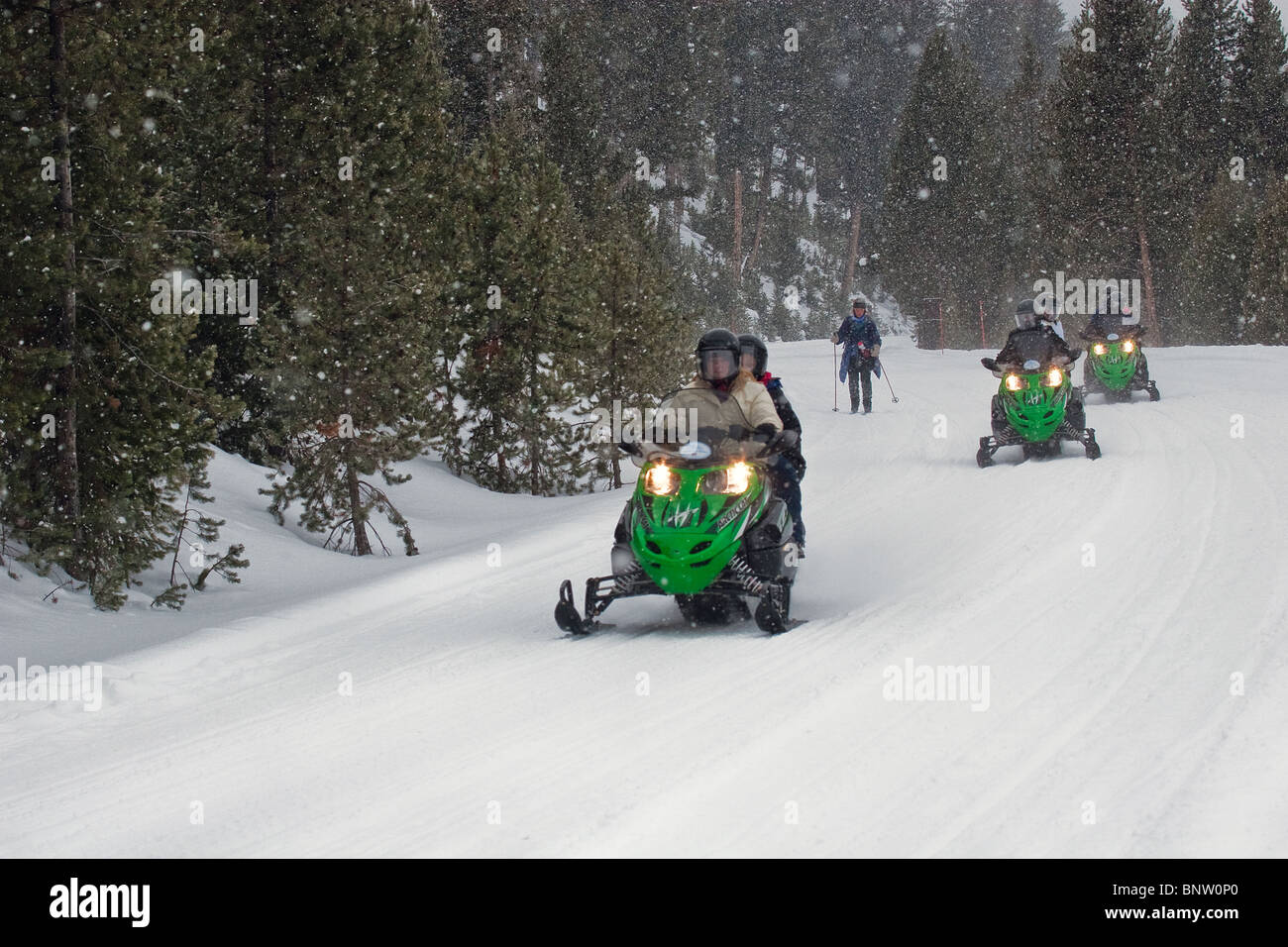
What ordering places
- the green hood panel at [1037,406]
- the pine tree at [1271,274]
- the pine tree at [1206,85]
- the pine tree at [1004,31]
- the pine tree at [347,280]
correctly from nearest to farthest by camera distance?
the pine tree at [347,280] < the green hood panel at [1037,406] < the pine tree at [1271,274] < the pine tree at [1206,85] < the pine tree at [1004,31]

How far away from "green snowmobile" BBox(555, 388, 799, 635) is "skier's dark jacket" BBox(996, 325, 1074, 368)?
845 cm

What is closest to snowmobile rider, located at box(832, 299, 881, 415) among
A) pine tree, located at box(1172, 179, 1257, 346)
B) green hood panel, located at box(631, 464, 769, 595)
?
green hood panel, located at box(631, 464, 769, 595)

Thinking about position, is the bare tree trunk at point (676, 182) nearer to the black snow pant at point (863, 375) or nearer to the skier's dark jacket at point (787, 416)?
the black snow pant at point (863, 375)

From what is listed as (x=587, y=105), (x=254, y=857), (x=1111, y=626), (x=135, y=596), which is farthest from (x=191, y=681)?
(x=587, y=105)

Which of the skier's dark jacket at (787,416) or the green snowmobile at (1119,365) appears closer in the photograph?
the skier's dark jacket at (787,416)

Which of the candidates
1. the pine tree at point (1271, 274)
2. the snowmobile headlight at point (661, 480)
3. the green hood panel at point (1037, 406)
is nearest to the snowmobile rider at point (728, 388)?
the snowmobile headlight at point (661, 480)

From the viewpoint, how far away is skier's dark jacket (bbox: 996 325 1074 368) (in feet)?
53.9

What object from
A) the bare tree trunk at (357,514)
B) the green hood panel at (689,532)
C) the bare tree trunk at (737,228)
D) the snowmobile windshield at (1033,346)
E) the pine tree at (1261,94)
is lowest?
the bare tree trunk at (357,514)

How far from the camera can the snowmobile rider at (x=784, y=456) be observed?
1013 centimetres

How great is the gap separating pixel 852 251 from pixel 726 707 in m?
66.6

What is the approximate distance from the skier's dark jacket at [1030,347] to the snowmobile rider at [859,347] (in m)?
7.10

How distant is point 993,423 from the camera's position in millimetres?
16547

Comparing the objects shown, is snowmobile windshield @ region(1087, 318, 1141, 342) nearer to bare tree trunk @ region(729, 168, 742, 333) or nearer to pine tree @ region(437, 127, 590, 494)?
pine tree @ region(437, 127, 590, 494)

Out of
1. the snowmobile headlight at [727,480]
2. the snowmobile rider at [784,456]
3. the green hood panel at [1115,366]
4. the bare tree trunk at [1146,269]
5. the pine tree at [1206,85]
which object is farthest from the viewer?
the pine tree at [1206,85]
